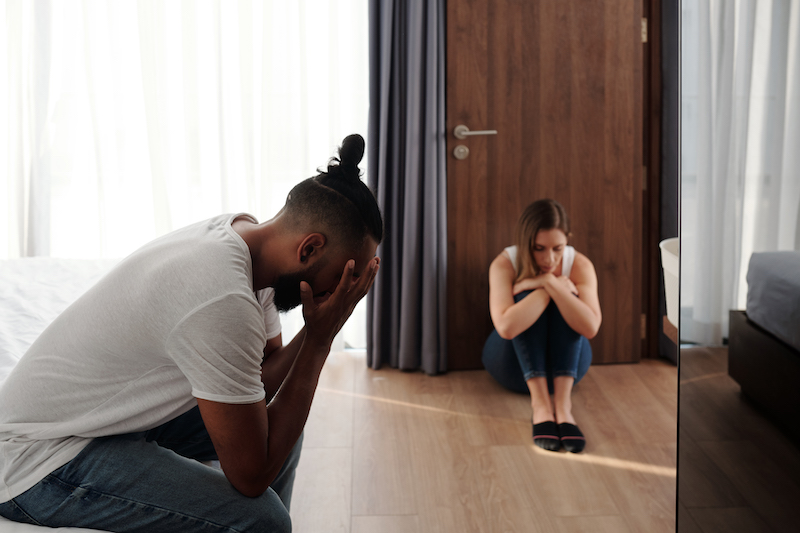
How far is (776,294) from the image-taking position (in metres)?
0.73

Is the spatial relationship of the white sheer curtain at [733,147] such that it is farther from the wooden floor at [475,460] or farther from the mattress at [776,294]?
the wooden floor at [475,460]

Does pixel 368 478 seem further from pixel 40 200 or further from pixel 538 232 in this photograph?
pixel 40 200

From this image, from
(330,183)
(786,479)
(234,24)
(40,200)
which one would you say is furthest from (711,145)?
(40,200)

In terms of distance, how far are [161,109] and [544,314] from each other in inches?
72.1

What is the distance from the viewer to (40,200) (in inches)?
114

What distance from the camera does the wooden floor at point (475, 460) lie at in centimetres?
172

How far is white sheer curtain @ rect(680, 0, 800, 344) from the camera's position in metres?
0.70

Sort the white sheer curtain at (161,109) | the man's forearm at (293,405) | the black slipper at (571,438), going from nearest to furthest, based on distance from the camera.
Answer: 1. the man's forearm at (293,405)
2. the black slipper at (571,438)
3. the white sheer curtain at (161,109)

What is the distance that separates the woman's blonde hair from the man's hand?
1283 millimetres

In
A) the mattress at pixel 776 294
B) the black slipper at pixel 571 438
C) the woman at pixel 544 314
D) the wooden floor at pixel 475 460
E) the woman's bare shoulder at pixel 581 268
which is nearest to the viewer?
the mattress at pixel 776 294

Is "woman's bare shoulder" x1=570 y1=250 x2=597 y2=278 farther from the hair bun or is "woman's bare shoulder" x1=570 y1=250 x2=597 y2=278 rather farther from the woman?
the hair bun

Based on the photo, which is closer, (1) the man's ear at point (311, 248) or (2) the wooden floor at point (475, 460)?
(1) the man's ear at point (311, 248)

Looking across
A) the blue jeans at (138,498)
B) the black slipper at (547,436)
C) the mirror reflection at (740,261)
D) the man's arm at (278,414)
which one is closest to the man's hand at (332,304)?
the man's arm at (278,414)

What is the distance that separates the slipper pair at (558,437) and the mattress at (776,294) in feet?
4.61
